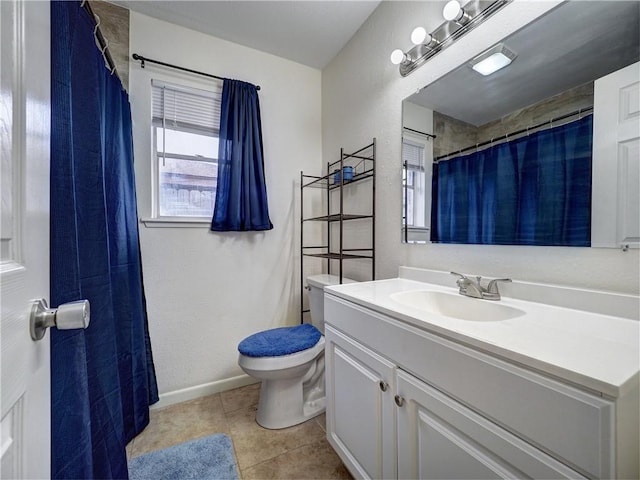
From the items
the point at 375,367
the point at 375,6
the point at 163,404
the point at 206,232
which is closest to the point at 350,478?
the point at 375,367

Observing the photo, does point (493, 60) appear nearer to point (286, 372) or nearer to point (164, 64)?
point (286, 372)

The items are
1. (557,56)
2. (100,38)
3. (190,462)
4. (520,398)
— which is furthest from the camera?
(190,462)

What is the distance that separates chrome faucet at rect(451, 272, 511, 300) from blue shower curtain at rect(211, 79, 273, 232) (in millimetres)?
1303

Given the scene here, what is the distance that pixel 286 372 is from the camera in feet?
4.53

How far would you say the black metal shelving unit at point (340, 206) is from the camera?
1620 millimetres

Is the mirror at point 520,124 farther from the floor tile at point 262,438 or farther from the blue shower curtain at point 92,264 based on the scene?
the blue shower curtain at point 92,264

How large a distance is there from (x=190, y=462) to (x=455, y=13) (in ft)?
7.55

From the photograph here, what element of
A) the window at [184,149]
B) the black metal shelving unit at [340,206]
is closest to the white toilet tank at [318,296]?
the black metal shelving unit at [340,206]

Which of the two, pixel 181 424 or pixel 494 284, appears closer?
pixel 494 284

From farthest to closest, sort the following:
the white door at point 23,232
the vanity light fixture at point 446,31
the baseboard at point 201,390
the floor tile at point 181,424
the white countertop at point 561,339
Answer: the baseboard at point 201,390, the floor tile at point 181,424, the vanity light fixture at point 446,31, the white countertop at point 561,339, the white door at point 23,232

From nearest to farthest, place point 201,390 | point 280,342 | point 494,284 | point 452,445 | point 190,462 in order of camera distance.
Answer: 1. point 452,445
2. point 494,284
3. point 190,462
4. point 280,342
5. point 201,390

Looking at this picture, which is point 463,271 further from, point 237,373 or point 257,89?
point 257,89

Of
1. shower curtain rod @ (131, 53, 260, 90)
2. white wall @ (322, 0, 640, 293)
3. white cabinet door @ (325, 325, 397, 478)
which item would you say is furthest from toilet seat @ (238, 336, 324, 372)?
shower curtain rod @ (131, 53, 260, 90)

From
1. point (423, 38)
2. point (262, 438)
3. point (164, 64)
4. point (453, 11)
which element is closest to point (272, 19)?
point (164, 64)
